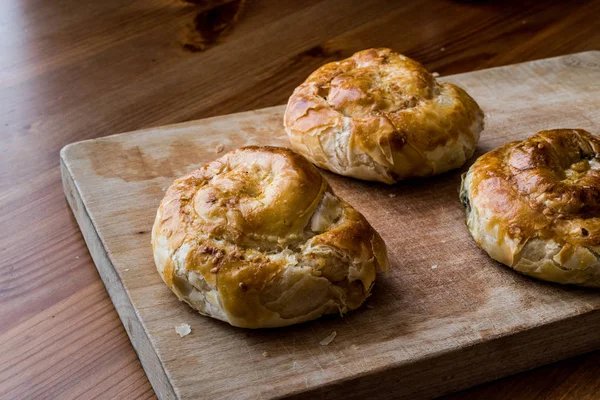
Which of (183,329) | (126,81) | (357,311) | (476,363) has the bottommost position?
(476,363)

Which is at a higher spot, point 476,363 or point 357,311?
point 357,311

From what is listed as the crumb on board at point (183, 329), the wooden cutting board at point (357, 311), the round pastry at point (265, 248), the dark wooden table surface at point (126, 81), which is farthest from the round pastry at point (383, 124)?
the crumb on board at point (183, 329)

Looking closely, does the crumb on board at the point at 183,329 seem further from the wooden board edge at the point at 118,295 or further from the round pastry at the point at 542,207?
the round pastry at the point at 542,207

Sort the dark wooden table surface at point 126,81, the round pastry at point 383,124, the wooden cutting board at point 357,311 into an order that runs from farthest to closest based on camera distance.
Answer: the round pastry at point 383,124, the dark wooden table surface at point 126,81, the wooden cutting board at point 357,311

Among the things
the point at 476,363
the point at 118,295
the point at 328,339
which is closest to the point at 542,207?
the point at 476,363

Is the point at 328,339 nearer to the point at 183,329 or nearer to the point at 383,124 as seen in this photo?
the point at 183,329

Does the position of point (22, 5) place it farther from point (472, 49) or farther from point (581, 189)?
point (581, 189)

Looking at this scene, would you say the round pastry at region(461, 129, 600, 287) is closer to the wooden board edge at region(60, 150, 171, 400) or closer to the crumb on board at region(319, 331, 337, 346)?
the crumb on board at region(319, 331, 337, 346)
